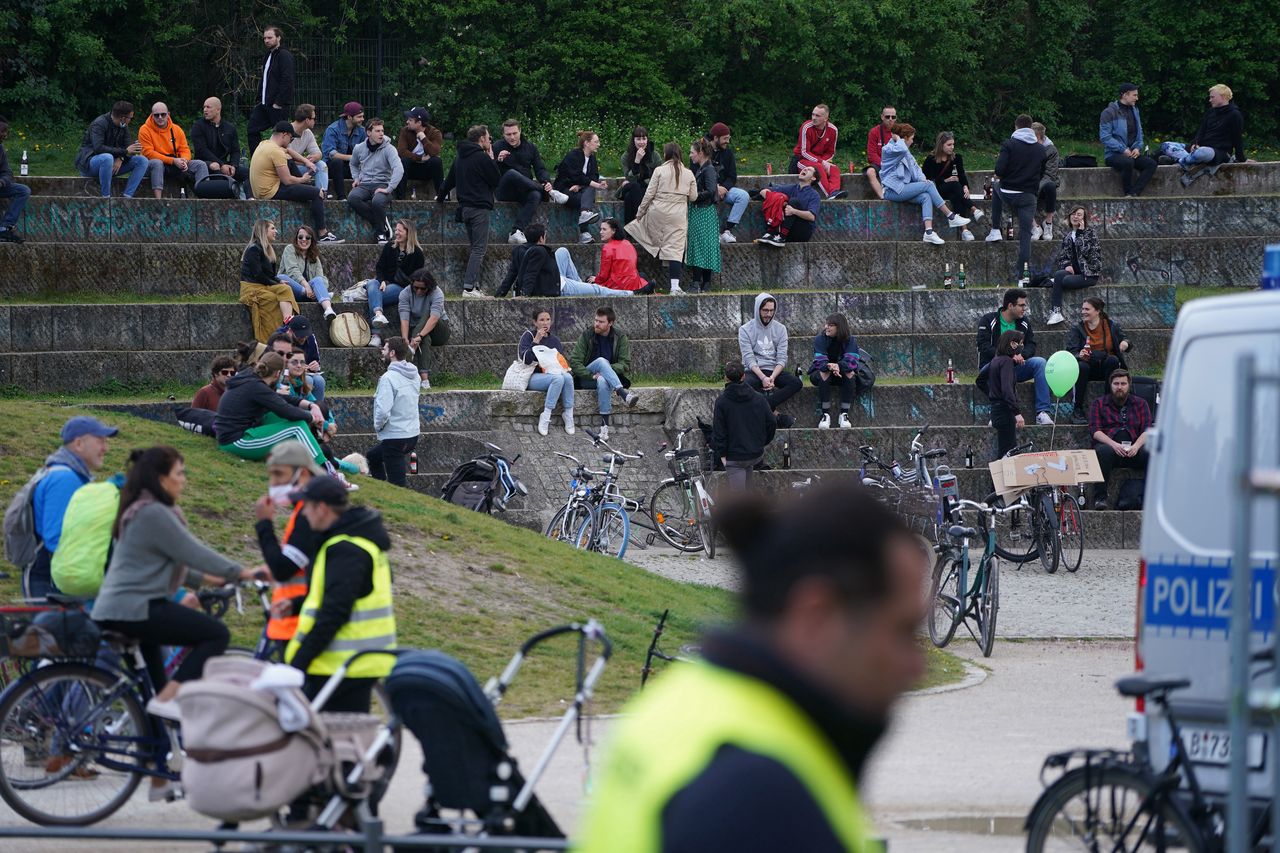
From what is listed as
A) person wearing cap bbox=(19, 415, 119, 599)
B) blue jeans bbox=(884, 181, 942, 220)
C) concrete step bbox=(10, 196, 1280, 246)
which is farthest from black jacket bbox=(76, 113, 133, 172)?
person wearing cap bbox=(19, 415, 119, 599)

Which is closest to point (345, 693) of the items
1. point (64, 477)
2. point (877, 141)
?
point (64, 477)

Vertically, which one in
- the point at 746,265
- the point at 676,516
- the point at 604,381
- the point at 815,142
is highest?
the point at 815,142

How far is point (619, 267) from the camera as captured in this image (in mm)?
21609

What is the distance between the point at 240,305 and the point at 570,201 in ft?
17.8

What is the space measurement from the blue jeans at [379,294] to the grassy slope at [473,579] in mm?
4878

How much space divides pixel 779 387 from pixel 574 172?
17.7 feet

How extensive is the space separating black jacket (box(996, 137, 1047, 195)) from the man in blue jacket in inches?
134

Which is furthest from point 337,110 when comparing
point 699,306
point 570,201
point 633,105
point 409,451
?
point 409,451

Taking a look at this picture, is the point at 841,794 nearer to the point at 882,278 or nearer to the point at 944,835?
the point at 944,835

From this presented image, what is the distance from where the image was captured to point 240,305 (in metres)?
19.4

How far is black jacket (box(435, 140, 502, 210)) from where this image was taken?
21.3 metres

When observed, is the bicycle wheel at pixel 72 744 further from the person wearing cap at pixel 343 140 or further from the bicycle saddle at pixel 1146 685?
the person wearing cap at pixel 343 140

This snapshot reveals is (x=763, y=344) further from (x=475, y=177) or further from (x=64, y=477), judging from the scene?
(x=64, y=477)

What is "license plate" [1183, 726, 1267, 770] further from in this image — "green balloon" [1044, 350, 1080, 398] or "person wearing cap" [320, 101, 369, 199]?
"person wearing cap" [320, 101, 369, 199]
